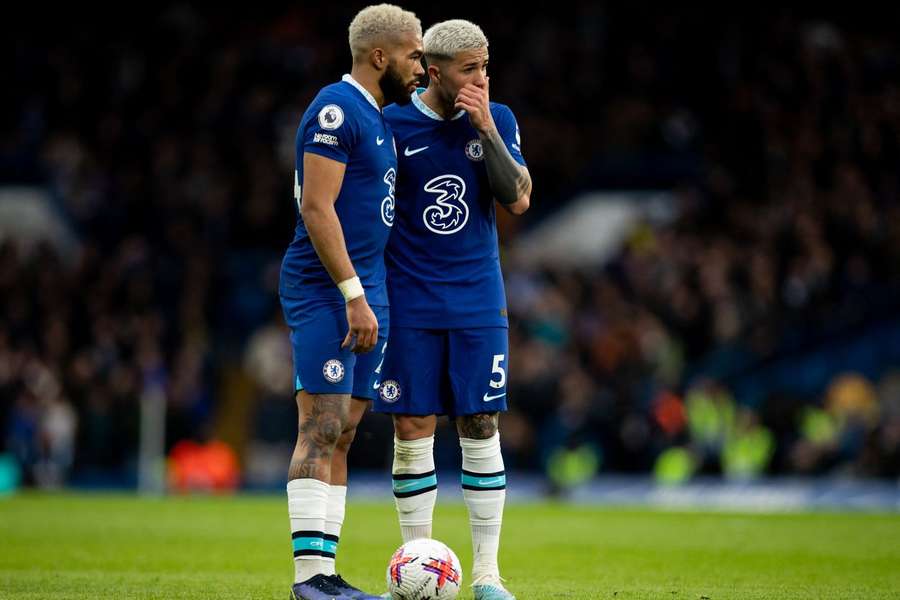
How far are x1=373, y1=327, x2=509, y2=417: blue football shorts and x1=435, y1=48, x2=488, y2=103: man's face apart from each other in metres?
1.09

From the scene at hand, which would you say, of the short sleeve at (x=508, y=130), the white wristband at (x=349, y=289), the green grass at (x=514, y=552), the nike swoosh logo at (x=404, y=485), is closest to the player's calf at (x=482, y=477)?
the nike swoosh logo at (x=404, y=485)

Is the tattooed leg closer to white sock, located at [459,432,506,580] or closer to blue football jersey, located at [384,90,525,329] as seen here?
blue football jersey, located at [384,90,525,329]

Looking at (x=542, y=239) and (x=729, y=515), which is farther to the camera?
(x=542, y=239)

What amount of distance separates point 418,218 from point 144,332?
14.4 metres

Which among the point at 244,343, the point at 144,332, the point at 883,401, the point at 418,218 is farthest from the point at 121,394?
the point at 418,218

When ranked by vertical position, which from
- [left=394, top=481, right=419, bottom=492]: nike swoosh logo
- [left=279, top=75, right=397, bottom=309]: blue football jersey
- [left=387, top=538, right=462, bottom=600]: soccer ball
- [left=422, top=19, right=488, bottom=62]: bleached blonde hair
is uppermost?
Answer: [left=422, top=19, right=488, bottom=62]: bleached blonde hair

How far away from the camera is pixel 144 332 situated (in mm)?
20469

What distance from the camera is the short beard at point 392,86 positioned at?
20.7 ft

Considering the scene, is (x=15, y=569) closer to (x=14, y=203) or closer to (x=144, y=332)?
(x=144, y=332)

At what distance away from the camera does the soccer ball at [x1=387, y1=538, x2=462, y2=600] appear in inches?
239

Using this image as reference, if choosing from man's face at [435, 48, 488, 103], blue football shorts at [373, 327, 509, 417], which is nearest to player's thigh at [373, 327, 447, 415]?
blue football shorts at [373, 327, 509, 417]

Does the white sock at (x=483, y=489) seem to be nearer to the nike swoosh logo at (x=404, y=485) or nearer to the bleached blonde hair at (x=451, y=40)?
the nike swoosh logo at (x=404, y=485)

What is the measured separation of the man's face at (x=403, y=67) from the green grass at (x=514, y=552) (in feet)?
7.53

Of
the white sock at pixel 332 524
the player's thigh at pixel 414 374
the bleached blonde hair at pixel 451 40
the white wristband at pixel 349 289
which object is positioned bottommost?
the white sock at pixel 332 524
